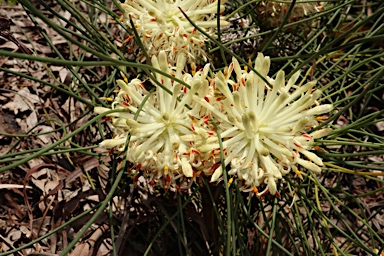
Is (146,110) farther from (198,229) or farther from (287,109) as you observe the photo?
(198,229)

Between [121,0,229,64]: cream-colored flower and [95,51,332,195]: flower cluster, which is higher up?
[121,0,229,64]: cream-colored flower

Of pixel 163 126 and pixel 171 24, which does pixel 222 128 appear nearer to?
Answer: pixel 163 126

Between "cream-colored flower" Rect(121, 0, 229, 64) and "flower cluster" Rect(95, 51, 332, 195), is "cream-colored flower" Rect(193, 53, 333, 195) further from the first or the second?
"cream-colored flower" Rect(121, 0, 229, 64)

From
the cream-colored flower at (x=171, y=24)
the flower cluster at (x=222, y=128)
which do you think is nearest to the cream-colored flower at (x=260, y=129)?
the flower cluster at (x=222, y=128)

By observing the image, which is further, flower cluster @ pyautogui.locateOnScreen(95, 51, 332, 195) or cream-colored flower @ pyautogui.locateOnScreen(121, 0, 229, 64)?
cream-colored flower @ pyautogui.locateOnScreen(121, 0, 229, 64)

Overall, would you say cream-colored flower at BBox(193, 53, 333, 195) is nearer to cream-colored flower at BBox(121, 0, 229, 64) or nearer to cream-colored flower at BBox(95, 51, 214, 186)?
cream-colored flower at BBox(95, 51, 214, 186)

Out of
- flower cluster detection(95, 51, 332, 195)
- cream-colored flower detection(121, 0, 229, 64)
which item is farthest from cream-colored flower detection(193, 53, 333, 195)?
cream-colored flower detection(121, 0, 229, 64)

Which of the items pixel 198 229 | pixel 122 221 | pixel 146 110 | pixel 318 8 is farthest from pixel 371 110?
pixel 146 110

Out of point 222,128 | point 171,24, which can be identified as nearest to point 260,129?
point 222,128
